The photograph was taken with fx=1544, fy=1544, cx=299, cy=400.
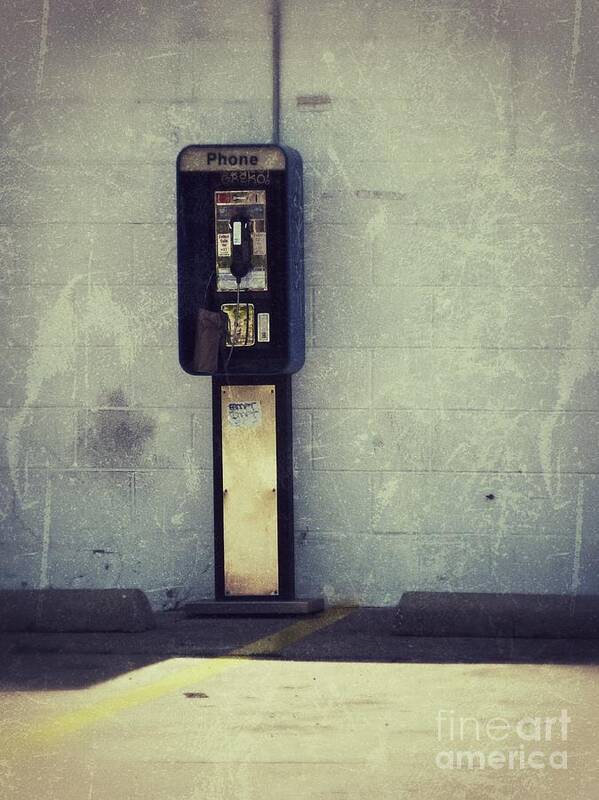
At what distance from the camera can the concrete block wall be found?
670 cm

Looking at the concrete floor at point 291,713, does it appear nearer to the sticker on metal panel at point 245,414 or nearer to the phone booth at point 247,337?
the phone booth at point 247,337

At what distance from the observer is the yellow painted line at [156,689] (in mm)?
4750

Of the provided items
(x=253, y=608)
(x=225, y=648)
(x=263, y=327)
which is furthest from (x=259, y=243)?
(x=225, y=648)

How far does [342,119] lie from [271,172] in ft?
1.85

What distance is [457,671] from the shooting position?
5.61 m

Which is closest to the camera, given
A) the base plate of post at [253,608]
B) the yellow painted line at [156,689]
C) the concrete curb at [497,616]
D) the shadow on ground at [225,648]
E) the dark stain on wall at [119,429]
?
the yellow painted line at [156,689]

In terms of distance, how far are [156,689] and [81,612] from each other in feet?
3.79

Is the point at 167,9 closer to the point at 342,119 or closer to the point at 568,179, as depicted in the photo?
the point at 342,119

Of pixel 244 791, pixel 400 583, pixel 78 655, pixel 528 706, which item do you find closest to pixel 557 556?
pixel 400 583

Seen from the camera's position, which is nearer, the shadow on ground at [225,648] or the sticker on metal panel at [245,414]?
the shadow on ground at [225,648]

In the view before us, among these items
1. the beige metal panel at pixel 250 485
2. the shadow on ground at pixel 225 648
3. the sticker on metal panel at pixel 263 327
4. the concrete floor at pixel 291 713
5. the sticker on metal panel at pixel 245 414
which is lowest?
the shadow on ground at pixel 225 648

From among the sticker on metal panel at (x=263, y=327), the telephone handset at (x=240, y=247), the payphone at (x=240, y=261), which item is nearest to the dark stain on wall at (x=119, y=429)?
Answer: the payphone at (x=240, y=261)

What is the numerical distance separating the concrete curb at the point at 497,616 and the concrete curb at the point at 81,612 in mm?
1081

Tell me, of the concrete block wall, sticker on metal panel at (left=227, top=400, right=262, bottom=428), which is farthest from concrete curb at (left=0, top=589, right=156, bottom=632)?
sticker on metal panel at (left=227, top=400, right=262, bottom=428)
